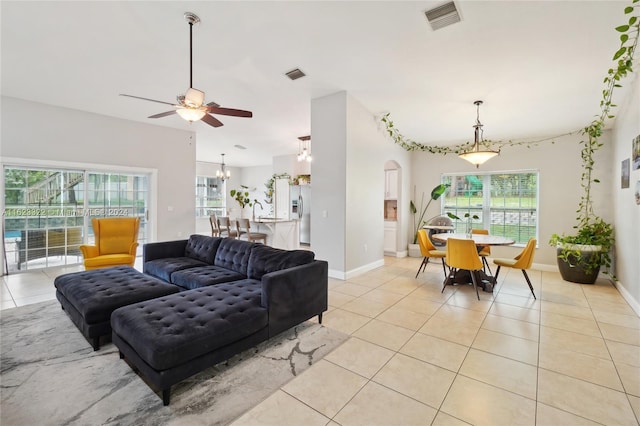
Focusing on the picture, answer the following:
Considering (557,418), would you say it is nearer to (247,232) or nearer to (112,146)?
(247,232)

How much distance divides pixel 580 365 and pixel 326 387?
2.12 meters

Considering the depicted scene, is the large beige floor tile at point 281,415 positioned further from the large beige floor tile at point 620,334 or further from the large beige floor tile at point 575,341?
the large beige floor tile at point 620,334

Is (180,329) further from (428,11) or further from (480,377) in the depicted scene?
(428,11)

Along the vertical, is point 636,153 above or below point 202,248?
above

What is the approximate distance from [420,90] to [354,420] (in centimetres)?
423

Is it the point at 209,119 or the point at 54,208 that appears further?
the point at 54,208

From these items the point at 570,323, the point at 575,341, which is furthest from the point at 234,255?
the point at 570,323

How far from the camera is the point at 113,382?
6.73ft

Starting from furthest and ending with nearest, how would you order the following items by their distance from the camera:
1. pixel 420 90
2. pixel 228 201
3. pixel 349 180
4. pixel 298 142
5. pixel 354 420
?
pixel 228 201 < pixel 298 142 < pixel 349 180 < pixel 420 90 < pixel 354 420

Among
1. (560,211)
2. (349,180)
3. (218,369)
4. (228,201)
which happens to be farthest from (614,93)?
(228,201)

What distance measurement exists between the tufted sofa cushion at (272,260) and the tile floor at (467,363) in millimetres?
780

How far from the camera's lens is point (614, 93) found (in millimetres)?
3994

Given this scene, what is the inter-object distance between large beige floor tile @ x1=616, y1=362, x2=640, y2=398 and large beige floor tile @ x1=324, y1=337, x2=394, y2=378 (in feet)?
5.44

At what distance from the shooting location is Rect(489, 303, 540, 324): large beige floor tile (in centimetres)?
331
